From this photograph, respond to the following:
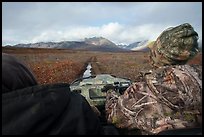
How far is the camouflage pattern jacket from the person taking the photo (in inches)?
123

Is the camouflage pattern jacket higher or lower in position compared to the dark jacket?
lower

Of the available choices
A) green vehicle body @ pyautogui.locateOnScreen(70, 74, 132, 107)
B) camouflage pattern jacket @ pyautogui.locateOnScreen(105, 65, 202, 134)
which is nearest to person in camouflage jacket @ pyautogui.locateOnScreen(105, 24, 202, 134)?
camouflage pattern jacket @ pyautogui.locateOnScreen(105, 65, 202, 134)

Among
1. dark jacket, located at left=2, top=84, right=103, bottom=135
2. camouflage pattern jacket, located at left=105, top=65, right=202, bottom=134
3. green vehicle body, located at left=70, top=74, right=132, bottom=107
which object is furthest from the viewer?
green vehicle body, located at left=70, top=74, right=132, bottom=107

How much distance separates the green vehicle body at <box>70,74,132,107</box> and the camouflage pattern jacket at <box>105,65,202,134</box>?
1.19 m

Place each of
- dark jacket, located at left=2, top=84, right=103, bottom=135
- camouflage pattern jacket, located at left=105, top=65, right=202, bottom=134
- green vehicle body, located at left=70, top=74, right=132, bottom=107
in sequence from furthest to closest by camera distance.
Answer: green vehicle body, located at left=70, top=74, right=132, bottom=107 → camouflage pattern jacket, located at left=105, top=65, right=202, bottom=134 → dark jacket, located at left=2, top=84, right=103, bottom=135

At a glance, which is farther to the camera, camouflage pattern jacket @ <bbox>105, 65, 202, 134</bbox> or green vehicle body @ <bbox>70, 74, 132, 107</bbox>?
green vehicle body @ <bbox>70, 74, 132, 107</bbox>

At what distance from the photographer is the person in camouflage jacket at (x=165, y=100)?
312 centimetres

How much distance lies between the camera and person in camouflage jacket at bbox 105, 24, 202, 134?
3.12 meters

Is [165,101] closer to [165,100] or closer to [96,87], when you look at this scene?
[165,100]

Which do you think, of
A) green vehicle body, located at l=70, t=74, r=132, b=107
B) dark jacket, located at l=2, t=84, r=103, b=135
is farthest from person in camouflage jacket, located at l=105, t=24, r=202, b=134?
dark jacket, located at l=2, t=84, r=103, b=135

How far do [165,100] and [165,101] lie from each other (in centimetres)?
1

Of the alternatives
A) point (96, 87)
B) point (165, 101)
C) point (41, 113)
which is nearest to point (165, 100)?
point (165, 101)

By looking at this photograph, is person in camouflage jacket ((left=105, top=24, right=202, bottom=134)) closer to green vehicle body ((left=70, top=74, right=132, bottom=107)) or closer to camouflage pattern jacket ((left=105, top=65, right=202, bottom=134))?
camouflage pattern jacket ((left=105, top=65, right=202, bottom=134))

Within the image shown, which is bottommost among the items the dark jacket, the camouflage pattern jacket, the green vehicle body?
the green vehicle body
